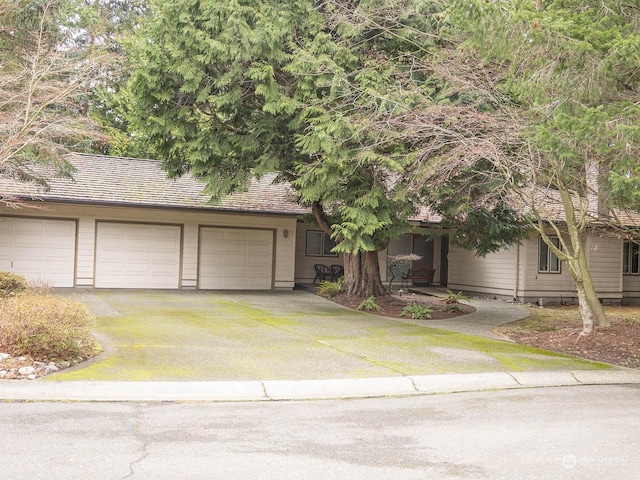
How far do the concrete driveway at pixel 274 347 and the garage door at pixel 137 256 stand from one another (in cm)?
349

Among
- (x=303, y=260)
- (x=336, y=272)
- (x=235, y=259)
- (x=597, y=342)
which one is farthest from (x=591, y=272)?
(x=235, y=259)

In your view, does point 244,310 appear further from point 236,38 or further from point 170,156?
point 236,38

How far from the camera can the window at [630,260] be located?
25859mm

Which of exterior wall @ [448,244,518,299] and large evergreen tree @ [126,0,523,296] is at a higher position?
large evergreen tree @ [126,0,523,296]

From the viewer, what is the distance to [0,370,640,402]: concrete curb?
311 inches

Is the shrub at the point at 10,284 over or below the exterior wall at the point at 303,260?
below

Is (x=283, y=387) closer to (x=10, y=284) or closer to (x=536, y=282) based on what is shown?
(x=10, y=284)

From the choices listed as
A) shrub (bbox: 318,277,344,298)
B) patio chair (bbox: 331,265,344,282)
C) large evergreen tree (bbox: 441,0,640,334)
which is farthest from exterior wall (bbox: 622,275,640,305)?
large evergreen tree (bbox: 441,0,640,334)

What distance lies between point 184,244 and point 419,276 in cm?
933

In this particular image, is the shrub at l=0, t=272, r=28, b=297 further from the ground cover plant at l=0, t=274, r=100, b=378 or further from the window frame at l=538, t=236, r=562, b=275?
the window frame at l=538, t=236, r=562, b=275

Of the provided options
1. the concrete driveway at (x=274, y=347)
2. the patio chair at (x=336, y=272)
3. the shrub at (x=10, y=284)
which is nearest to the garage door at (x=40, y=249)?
the concrete driveway at (x=274, y=347)

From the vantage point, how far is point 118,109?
3150 cm

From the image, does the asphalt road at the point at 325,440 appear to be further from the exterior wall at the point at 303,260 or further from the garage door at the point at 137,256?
the exterior wall at the point at 303,260

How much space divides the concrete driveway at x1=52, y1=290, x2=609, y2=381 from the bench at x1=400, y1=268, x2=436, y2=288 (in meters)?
8.49
